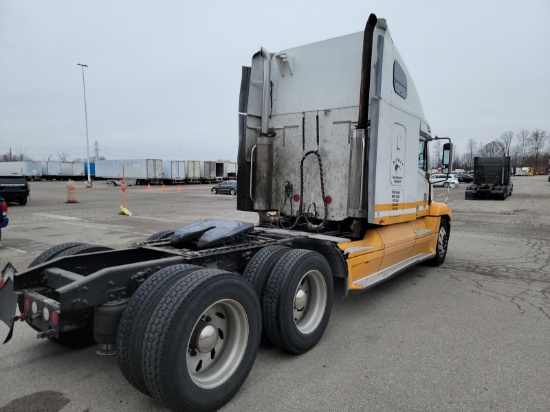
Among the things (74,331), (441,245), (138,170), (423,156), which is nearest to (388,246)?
(423,156)

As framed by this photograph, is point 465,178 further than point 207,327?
Yes

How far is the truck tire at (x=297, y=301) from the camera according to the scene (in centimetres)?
337

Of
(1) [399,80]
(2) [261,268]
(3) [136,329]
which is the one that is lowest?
(3) [136,329]

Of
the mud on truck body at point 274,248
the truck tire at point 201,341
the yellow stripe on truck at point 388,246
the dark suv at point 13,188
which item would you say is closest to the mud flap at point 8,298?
the mud on truck body at point 274,248

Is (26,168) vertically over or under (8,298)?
over

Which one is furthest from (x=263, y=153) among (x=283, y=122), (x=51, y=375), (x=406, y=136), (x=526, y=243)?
(x=526, y=243)

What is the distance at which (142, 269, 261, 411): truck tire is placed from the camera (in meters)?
2.42

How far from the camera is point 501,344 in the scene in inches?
151

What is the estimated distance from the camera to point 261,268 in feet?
11.6

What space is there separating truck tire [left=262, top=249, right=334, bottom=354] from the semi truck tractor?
26.1 metres

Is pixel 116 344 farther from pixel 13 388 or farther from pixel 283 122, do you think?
pixel 283 122

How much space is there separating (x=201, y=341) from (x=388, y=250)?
325 centimetres

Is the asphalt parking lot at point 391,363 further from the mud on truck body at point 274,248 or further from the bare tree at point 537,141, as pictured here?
the bare tree at point 537,141

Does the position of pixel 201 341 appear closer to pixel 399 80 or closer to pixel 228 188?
pixel 399 80
